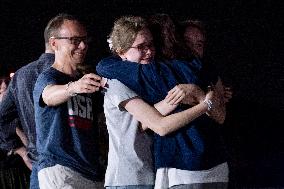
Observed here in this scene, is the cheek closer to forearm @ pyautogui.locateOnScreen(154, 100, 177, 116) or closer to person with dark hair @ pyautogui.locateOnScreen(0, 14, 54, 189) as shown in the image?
forearm @ pyautogui.locateOnScreen(154, 100, 177, 116)

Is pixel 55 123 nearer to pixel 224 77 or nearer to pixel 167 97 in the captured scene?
pixel 167 97

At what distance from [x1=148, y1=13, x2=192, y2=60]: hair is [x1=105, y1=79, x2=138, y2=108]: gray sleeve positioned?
0.56ft

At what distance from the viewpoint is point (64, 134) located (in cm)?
216

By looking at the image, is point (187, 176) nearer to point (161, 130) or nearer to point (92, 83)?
point (161, 130)

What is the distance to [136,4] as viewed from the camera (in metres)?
4.58

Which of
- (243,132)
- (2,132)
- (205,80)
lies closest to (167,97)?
(205,80)

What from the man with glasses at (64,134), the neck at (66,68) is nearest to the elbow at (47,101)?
the man with glasses at (64,134)

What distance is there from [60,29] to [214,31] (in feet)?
7.84

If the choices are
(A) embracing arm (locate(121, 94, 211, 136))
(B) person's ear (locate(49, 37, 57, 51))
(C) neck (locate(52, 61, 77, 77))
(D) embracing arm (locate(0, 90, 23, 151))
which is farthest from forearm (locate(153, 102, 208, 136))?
(D) embracing arm (locate(0, 90, 23, 151))

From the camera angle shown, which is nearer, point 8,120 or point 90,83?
point 90,83

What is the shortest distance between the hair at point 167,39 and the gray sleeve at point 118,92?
0.17 m

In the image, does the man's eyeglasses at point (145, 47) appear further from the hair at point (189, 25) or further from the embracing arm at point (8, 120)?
the embracing arm at point (8, 120)

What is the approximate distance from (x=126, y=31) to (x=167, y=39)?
0.15 metres

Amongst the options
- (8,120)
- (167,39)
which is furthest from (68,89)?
(8,120)
